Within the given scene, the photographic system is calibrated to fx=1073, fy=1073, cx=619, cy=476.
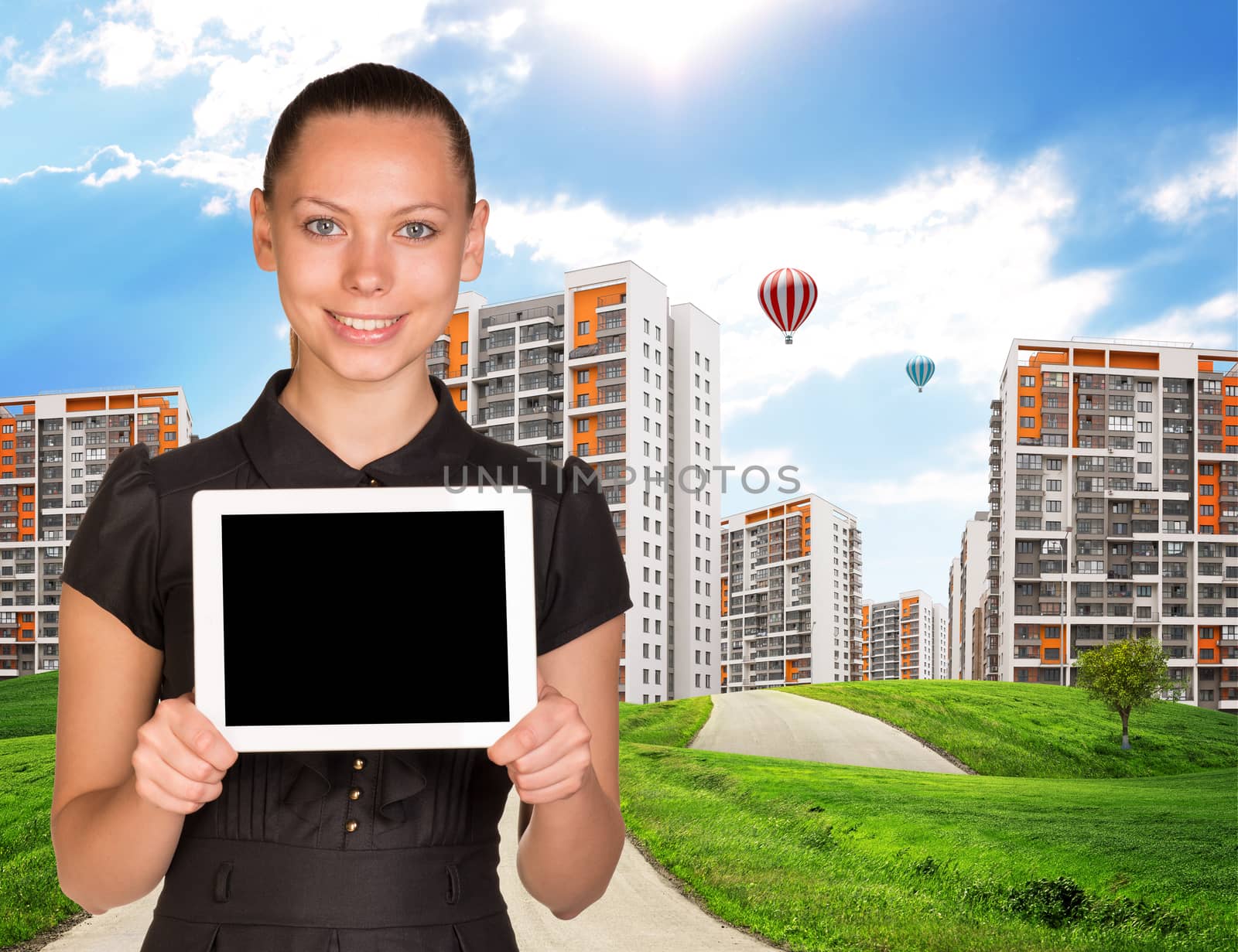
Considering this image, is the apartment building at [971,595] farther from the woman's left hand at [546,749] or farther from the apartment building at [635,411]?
the woman's left hand at [546,749]

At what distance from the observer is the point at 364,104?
1729mm

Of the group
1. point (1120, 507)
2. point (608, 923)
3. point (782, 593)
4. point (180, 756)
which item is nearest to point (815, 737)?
point (608, 923)

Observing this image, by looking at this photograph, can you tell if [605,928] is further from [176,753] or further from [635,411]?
[635,411]

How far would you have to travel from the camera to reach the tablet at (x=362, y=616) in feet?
4.55

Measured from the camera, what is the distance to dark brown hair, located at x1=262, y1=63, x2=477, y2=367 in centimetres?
174

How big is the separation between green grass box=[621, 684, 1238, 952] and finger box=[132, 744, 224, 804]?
10.4 meters

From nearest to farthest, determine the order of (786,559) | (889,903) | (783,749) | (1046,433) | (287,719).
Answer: (287,719) < (889,903) < (783,749) < (1046,433) < (786,559)

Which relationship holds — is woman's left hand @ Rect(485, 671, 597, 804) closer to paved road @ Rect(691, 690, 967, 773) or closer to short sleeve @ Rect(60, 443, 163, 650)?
short sleeve @ Rect(60, 443, 163, 650)

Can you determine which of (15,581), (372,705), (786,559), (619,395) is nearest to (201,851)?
(372,705)

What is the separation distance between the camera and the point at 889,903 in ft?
39.9

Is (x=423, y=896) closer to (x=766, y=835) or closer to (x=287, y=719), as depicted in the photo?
(x=287, y=719)

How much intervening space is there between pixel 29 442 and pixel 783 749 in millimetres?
55128

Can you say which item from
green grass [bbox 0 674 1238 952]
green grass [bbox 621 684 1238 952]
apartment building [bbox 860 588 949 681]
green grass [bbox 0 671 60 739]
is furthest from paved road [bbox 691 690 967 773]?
apartment building [bbox 860 588 949 681]

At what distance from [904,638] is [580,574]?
18530 centimetres
